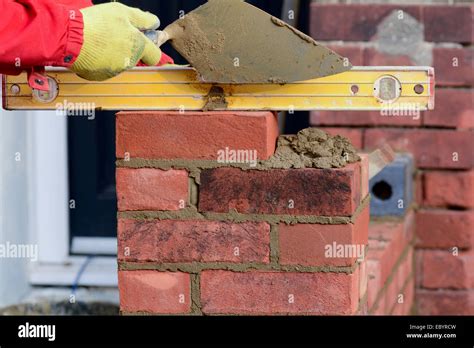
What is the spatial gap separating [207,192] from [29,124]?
192 cm

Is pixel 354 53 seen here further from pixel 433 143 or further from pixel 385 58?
pixel 433 143

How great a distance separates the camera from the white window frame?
3.51 meters

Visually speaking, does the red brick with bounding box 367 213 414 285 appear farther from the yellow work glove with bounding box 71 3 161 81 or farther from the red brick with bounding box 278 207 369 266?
the yellow work glove with bounding box 71 3 161 81

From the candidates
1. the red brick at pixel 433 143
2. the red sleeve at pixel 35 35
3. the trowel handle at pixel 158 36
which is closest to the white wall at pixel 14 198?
the red brick at pixel 433 143

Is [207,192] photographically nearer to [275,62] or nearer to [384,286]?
[275,62]

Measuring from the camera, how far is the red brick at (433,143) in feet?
9.97

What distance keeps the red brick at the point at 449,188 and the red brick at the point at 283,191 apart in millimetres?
1451

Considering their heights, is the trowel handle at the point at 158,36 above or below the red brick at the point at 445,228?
above

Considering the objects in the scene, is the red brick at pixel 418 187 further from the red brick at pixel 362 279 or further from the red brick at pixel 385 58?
the red brick at pixel 362 279

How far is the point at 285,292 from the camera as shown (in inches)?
66.0

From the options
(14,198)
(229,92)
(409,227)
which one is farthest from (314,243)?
(14,198)

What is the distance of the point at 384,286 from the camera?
7.70 ft

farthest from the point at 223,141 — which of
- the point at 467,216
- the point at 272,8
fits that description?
the point at 272,8

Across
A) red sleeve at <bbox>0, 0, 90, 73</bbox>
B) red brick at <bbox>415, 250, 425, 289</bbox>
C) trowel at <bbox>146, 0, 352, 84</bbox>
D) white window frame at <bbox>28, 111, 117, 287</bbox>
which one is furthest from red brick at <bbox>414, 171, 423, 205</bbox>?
red sleeve at <bbox>0, 0, 90, 73</bbox>
